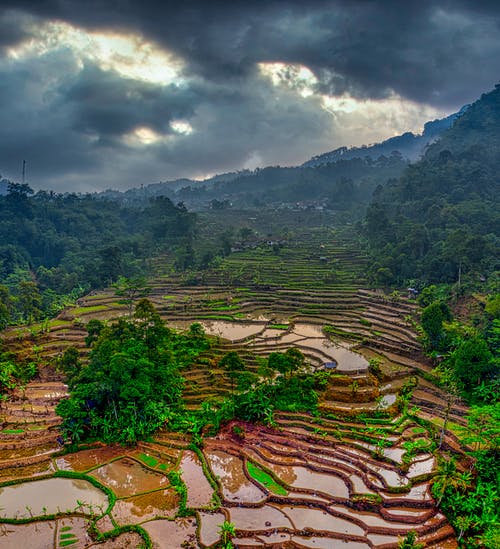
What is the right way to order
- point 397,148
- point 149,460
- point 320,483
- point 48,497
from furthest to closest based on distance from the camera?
1. point 397,148
2. point 149,460
3. point 320,483
4. point 48,497

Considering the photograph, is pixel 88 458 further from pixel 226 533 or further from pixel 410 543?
pixel 410 543

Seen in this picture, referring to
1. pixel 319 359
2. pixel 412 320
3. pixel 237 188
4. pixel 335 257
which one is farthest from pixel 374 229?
pixel 237 188

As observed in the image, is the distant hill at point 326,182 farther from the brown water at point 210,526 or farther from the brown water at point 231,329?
the brown water at point 210,526

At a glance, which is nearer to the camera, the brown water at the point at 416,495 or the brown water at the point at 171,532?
the brown water at the point at 171,532

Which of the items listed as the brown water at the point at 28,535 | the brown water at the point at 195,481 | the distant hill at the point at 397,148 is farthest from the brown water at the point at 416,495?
the distant hill at the point at 397,148

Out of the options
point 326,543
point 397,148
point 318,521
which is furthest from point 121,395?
point 397,148

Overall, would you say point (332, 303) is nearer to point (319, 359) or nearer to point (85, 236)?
point (319, 359)
